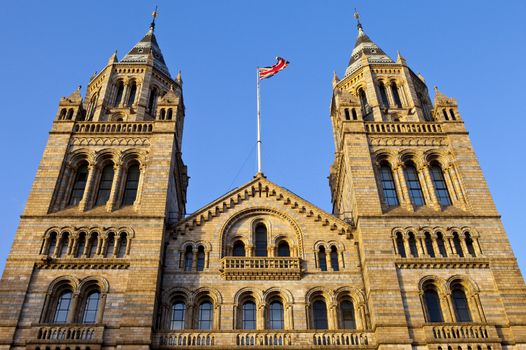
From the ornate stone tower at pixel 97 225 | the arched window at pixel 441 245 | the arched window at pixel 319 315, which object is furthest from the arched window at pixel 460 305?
the ornate stone tower at pixel 97 225

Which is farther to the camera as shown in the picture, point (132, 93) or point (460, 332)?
point (132, 93)

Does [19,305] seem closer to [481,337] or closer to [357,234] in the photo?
[357,234]

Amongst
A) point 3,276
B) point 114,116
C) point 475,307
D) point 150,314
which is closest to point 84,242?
point 3,276

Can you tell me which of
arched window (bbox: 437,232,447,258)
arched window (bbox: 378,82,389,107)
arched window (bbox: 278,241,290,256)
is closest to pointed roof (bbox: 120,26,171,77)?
arched window (bbox: 378,82,389,107)

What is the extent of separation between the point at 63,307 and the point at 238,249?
9.17 metres

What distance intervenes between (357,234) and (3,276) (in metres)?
17.6

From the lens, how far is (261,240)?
30875mm

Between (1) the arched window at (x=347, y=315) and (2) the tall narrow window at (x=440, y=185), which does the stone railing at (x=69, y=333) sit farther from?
(2) the tall narrow window at (x=440, y=185)

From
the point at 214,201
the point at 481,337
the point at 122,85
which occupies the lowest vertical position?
the point at 481,337

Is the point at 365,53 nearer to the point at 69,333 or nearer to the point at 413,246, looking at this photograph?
the point at 413,246

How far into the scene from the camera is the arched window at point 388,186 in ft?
105

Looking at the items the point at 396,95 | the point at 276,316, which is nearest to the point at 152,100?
the point at 396,95

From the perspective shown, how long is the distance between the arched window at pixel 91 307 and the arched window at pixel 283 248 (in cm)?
950

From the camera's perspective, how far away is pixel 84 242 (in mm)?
29094
